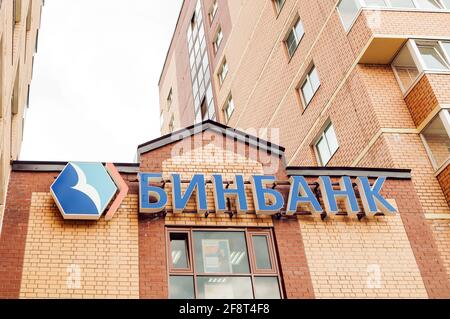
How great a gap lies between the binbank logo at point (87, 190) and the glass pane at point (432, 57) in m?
8.63

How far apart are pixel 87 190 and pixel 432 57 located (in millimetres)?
9701

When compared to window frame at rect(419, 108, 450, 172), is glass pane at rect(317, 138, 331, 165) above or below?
above

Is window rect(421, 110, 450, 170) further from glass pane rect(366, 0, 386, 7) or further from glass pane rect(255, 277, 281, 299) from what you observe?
glass pane rect(255, 277, 281, 299)

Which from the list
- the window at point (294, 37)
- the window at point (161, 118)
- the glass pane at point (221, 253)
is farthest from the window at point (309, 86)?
the window at point (161, 118)

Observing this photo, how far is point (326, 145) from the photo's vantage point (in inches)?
660

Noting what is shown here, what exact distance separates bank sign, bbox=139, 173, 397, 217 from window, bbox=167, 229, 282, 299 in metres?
0.55

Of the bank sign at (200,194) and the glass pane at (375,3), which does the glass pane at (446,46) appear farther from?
the bank sign at (200,194)

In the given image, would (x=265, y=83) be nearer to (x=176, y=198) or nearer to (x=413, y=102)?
(x=413, y=102)

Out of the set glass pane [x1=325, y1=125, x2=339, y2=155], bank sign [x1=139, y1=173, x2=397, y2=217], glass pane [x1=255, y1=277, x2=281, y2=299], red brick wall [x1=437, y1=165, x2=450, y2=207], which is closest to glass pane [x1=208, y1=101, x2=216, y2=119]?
glass pane [x1=325, y1=125, x2=339, y2=155]

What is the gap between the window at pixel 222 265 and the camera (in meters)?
10.6

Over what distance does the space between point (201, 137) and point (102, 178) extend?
274cm

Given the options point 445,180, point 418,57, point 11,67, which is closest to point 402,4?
point 418,57

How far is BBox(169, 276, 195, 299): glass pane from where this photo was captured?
10.4 m
